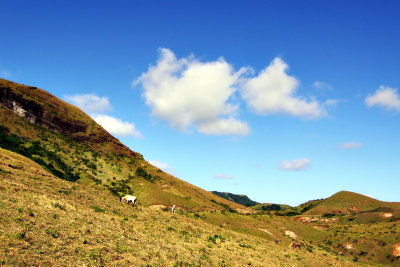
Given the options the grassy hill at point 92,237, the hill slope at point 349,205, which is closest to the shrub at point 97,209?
the grassy hill at point 92,237

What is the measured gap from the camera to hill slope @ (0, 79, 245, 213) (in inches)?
2527

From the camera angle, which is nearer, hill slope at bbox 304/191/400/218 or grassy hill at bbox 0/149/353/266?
grassy hill at bbox 0/149/353/266

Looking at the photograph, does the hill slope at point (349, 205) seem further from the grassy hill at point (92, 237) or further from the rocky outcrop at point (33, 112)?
the rocky outcrop at point (33, 112)

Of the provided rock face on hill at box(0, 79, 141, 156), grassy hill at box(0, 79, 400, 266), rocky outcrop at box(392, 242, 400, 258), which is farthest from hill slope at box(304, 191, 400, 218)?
rock face on hill at box(0, 79, 141, 156)

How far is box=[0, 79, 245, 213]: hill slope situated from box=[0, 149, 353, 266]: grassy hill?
28507 mm

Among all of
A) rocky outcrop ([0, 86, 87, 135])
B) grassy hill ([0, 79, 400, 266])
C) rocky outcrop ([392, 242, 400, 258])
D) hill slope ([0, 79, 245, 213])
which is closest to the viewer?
grassy hill ([0, 79, 400, 266])

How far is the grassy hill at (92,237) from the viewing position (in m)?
15.4

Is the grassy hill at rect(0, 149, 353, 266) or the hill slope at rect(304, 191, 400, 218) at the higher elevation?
the hill slope at rect(304, 191, 400, 218)

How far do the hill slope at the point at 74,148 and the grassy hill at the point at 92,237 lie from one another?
28.5 meters

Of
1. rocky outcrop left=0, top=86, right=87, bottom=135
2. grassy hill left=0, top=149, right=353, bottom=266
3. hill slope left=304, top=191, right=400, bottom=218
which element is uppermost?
rocky outcrop left=0, top=86, right=87, bottom=135

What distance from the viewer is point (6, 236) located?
588 inches

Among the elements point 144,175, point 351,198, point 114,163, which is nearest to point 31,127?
point 114,163

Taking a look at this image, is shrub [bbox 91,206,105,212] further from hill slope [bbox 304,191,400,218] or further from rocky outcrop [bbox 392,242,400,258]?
hill slope [bbox 304,191,400,218]

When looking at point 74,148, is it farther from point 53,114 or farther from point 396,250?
point 396,250
